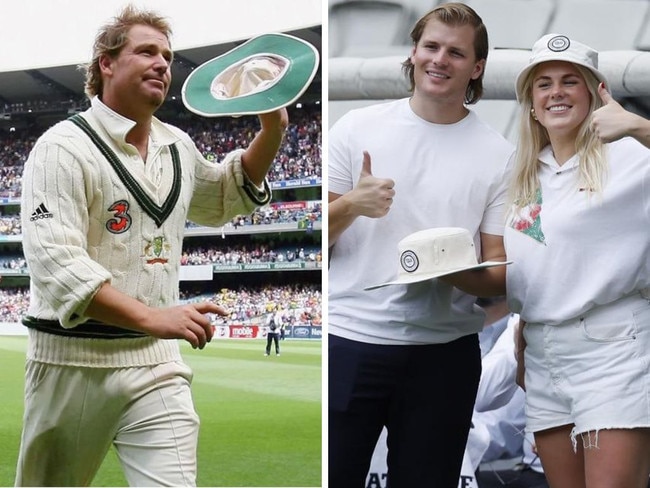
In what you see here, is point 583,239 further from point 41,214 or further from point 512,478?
point 41,214

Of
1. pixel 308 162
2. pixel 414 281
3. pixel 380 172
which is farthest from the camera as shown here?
pixel 308 162

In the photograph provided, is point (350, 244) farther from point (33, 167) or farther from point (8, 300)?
point (8, 300)

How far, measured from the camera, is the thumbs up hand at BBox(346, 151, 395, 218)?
2123 millimetres

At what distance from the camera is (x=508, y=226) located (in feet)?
6.82

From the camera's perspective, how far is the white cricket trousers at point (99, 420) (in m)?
1.96

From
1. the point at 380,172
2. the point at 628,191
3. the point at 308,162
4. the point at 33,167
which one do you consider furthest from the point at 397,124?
the point at 308,162

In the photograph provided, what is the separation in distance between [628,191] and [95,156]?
3.79 ft

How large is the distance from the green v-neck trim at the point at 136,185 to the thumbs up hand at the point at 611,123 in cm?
94

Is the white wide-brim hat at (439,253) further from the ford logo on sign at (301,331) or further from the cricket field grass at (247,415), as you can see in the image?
the ford logo on sign at (301,331)

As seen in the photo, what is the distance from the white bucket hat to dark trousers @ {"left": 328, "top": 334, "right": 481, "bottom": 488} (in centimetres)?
69

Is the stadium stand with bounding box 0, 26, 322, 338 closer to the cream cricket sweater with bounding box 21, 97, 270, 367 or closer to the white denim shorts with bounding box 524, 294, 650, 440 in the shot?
the cream cricket sweater with bounding box 21, 97, 270, 367

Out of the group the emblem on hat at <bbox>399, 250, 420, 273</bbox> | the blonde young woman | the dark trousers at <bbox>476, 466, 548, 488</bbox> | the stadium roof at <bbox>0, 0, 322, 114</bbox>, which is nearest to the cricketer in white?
the emblem on hat at <bbox>399, 250, 420, 273</bbox>

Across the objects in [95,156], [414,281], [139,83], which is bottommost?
[414,281]

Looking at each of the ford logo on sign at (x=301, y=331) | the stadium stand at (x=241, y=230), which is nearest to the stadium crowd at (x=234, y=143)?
the stadium stand at (x=241, y=230)
